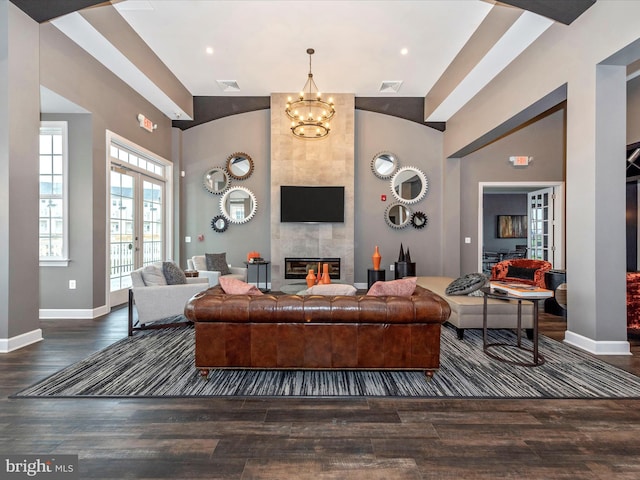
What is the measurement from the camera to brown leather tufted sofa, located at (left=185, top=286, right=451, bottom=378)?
254cm

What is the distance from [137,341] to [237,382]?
5.55ft

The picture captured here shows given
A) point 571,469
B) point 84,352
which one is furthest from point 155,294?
point 571,469

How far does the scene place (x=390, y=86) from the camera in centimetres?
634

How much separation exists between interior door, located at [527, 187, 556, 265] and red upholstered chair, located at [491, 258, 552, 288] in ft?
5.31

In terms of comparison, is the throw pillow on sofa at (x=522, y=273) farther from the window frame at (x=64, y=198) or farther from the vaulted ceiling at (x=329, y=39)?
the window frame at (x=64, y=198)

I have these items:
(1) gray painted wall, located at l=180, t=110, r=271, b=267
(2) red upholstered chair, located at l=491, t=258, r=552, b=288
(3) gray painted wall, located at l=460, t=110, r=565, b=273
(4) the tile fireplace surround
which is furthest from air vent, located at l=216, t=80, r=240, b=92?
(2) red upholstered chair, located at l=491, t=258, r=552, b=288

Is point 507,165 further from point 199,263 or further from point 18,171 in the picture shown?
point 18,171

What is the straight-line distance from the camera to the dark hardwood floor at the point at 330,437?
1.65m

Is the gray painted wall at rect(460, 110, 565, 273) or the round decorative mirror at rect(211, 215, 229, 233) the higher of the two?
the gray painted wall at rect(460, 110, 565, 273)

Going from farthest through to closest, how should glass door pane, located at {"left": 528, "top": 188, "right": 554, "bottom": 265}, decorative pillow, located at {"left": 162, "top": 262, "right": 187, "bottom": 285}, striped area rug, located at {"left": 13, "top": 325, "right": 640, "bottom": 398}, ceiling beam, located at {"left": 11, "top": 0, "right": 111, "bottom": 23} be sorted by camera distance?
glass door pane, located at {"left": 528, "top": 188, "right": 554, "bottom": 265}
decorative pillow, located at {"left": 162, "top": 262, "right": 187, "bottom": 285}
ceiling beam, located at {"left": 11, "top": 0, "right": 111, "bottom": 23}
striped area rug, located at {"left": 13, "top": 325, "right": 640, "bottom": 398}

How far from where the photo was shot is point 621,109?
3191mm

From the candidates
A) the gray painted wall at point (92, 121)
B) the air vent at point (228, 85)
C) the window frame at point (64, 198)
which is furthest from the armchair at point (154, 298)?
the air vent at point (228, 85)

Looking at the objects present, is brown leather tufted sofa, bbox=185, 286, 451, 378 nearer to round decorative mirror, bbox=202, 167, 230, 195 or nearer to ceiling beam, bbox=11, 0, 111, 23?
ceiling beam, bbox=11, 0, 111, 23

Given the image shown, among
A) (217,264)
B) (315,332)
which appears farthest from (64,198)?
(315,332)
